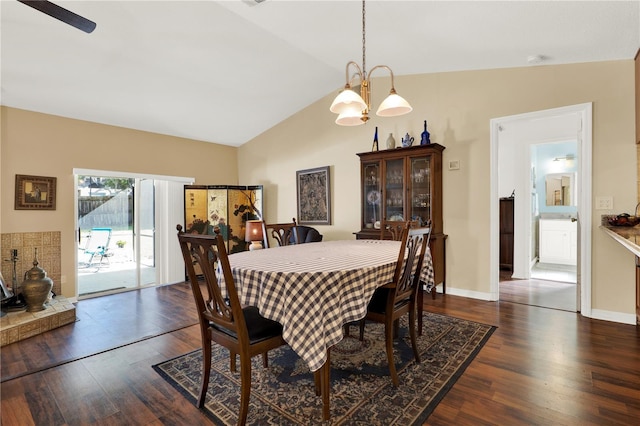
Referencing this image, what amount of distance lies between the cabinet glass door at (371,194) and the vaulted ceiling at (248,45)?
3.95 feet

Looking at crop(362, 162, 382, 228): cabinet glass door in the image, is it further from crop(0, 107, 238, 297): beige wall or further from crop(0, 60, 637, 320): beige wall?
crop(0, 107, 238, 297): beige wall

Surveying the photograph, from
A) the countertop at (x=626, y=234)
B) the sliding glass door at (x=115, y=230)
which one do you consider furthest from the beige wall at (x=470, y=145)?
the sliding glass door at (x=115, y=230)

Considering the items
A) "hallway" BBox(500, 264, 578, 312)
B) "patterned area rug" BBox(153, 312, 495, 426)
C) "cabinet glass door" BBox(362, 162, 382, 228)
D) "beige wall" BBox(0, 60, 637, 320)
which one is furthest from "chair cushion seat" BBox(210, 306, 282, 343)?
"hallway" BBox(500, 264, 578, 312)

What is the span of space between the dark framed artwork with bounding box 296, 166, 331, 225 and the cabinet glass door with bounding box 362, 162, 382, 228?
0.74m

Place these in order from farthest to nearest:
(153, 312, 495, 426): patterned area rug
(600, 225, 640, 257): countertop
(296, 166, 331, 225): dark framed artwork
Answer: (296, 166, 331, 225): dark framed artwork → (600, 225, 640, 257): countertop → (153, 312, 495, 426): patterned area rug

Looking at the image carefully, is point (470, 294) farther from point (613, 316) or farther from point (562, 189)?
point (562, 189)

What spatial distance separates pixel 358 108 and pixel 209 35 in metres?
1.78

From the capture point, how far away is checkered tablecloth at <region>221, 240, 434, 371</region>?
1549 mm

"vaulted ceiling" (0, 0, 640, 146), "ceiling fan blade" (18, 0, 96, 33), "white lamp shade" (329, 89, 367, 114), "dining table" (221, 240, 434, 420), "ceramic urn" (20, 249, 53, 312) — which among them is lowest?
"ceramic urn" (20, 249, 53, 312)

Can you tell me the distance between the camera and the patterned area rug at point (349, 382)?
1704 millimetres

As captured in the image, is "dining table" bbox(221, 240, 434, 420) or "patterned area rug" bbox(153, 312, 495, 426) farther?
"patterned area rug" bbox(153, 312, 495, 426)

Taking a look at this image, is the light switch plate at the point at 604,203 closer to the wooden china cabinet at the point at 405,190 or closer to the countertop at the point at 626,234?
the countertop at the point at 626,234

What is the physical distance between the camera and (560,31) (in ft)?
8.41

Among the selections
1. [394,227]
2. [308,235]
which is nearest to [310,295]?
[394,227]
